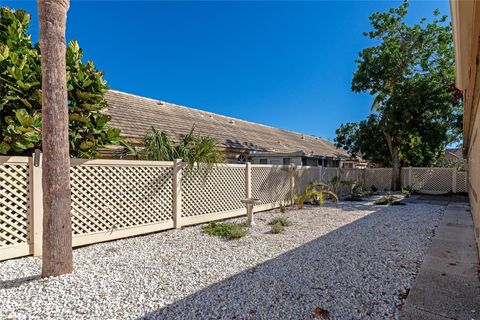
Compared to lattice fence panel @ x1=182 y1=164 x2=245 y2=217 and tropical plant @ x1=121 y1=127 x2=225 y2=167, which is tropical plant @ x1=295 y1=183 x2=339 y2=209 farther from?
tropical plant @ x1=121 y1=127 x2=225 y2=167

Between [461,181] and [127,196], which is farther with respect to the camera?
[461,181]

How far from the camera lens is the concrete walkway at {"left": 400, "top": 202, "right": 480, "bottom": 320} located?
258 centimetres

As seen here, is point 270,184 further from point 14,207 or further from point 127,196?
point 14,207

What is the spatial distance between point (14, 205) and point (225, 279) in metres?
3.80

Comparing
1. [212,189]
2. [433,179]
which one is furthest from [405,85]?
[212,189]

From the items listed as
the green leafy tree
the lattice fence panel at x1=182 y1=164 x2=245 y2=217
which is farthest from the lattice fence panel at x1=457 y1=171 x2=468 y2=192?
the green leafy tree

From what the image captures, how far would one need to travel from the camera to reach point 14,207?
4152 mm

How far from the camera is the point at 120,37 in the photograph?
1465cm

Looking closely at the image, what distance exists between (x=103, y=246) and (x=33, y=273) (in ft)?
4.53

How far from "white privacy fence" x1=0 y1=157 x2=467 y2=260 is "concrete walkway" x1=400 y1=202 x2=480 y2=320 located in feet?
16.3

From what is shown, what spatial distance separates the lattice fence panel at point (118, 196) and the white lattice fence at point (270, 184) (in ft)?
11.2

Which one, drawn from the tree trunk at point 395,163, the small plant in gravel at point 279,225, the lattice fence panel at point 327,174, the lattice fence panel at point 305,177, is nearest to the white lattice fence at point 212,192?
the small plant in gravel at point 279,225

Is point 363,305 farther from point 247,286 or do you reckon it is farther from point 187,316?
point 187,316

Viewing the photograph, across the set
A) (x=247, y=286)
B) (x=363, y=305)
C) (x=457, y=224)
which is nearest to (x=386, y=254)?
(x=363, y=305)
